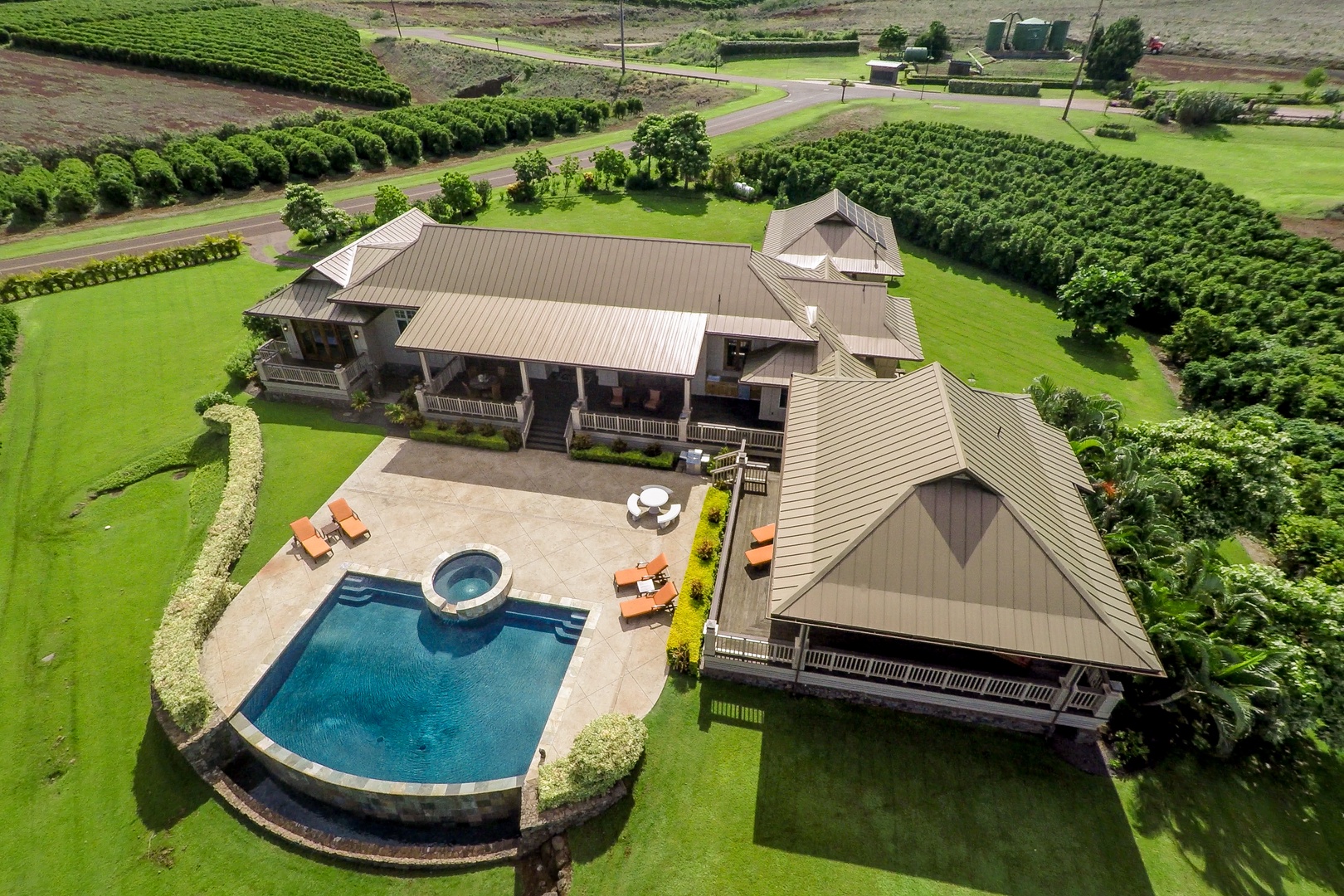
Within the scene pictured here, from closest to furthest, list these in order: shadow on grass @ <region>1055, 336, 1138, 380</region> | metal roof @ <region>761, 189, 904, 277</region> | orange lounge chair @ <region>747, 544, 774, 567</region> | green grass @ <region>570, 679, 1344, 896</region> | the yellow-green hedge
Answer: green grass @ <region>570, 679, 1344, 896</region>
the yellow-green hedge
orange lounge chair @ <region>747, 544, 774, 567</region>
shadow on grass @ <region>1055, 336, 1138, 380</region>
metal roof @ <region>761, 189, 904, 277</region>

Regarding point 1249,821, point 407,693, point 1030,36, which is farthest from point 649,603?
point 1030,36

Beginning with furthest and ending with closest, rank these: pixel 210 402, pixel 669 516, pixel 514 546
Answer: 1. pixel 210 402
2. pixel 669 516
3. pixel 514 546

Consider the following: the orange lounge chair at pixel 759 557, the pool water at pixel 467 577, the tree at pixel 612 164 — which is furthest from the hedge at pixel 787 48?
the pool water at pixel 467 577

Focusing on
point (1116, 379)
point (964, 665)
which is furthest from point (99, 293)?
point (1116, 379)

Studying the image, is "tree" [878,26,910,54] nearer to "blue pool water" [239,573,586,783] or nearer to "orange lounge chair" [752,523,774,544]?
"orange lounge chair" [752,523,774,544]

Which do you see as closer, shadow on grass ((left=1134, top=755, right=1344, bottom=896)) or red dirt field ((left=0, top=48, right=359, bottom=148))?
shadow on grass ((left=1134, top=755, right=1344, bottom=896))

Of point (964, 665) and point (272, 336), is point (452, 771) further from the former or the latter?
point (272, 336)

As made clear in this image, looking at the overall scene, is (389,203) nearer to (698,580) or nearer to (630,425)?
(630,425)

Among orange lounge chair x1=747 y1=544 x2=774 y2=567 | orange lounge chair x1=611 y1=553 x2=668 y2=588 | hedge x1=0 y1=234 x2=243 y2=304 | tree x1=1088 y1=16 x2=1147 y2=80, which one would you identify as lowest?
orange lounge chair x1=611 y1=553 x2=668 y2=588

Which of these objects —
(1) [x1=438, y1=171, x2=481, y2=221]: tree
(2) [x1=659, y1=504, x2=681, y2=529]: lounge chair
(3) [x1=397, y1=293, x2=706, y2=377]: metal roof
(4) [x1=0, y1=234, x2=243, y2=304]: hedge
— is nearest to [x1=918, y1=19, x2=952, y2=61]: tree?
(1) [x1=438, y1=171, x2=481, y2=221]: tree
